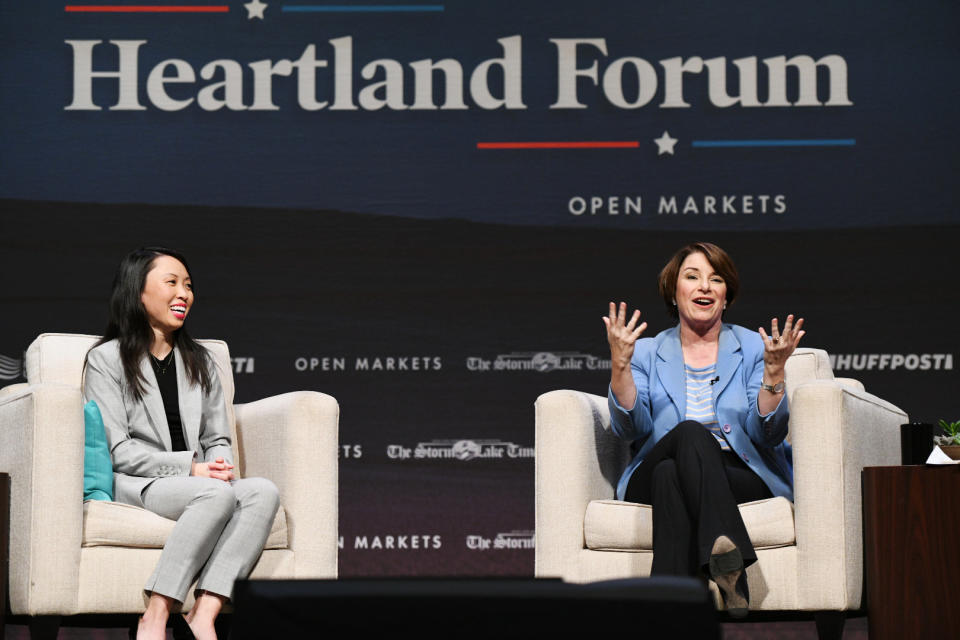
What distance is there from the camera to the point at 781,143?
13.9ft

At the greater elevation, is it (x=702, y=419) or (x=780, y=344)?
(x=780, y=344)

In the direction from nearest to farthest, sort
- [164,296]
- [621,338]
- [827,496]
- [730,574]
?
1. [730,574]
2. [827,496]
3. [621,338]
4. [164,296]

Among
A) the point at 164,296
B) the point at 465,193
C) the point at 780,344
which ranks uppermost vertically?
the point at 465,193

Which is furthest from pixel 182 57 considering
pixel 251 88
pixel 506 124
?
pixel 506 124

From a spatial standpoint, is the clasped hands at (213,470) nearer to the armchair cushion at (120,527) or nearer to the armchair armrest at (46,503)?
the armchair cushion at (120,527)

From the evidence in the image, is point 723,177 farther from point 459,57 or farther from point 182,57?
point 182,57

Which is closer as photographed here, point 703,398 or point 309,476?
point 309,476

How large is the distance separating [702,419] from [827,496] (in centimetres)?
42

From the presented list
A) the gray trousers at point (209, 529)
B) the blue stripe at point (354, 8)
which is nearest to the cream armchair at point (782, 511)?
the gray trousers at point (209, 529)

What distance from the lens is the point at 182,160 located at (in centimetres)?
429

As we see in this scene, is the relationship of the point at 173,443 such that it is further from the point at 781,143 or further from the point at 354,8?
the point at 781,143

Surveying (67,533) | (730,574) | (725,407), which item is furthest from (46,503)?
(725,407)

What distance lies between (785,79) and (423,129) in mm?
1323

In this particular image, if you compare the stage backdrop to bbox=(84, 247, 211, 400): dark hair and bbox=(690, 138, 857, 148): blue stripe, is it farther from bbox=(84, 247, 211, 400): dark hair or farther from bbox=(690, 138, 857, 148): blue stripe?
bbox=(84, 247, 211, 400): dark hair
